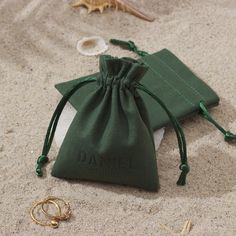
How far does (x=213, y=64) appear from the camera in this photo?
2131 mm

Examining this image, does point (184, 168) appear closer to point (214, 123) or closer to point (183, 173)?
point (183, 173)

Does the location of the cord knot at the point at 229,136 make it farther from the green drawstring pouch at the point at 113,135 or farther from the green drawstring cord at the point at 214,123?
the green drawstring pouch at the point at 113,135

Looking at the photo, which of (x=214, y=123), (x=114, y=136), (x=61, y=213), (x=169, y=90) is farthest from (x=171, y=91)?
(x=61, y=213)

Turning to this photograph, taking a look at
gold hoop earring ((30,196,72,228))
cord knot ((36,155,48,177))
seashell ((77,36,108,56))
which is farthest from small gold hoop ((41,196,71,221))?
seashell ((77,36,108,56))

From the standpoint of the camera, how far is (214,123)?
1793 millimetres

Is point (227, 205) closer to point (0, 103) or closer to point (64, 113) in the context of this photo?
point (64, 113)

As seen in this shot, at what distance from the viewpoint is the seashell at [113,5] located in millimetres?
2373

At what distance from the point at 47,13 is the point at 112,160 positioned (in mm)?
1079

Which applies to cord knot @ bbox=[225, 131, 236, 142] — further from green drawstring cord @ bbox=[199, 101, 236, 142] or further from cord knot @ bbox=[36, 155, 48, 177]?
cord knot @ bbox=[36, 155, 48, 177]

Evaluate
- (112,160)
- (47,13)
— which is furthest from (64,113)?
(47,13)

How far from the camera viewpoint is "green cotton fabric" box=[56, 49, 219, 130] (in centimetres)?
180

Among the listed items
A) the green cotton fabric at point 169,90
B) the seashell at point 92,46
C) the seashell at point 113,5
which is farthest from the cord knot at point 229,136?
the seashell at point 113,5

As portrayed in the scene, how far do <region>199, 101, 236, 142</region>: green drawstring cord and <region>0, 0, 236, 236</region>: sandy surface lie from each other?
26 mm

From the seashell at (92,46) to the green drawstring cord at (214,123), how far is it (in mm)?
554
